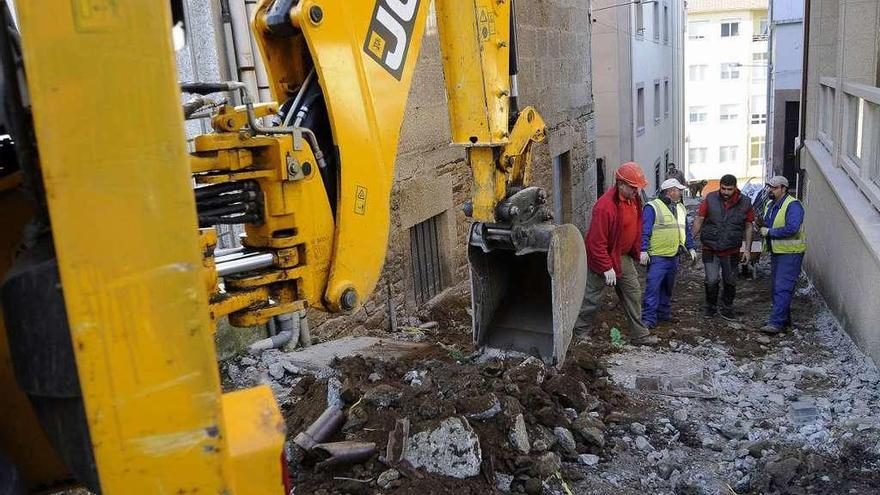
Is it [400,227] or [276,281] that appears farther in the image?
[400,227]

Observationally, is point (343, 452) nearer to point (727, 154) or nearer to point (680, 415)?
point (680, 415)

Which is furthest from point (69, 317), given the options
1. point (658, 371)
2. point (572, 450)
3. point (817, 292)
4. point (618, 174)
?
point (817, 292)

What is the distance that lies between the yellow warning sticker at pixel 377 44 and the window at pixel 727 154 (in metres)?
55.5

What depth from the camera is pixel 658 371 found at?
6.56 metres

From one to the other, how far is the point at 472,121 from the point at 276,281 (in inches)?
72.1

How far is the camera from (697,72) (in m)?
51.5

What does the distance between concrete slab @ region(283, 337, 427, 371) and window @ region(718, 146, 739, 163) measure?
5240cm

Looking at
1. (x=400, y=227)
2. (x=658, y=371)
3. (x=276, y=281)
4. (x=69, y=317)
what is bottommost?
(x=658, y=371)

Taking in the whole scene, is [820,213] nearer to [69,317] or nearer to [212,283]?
[212,283]

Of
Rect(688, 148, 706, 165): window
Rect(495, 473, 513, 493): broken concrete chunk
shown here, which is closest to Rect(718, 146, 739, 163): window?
Rect(688, 148, 706, 165): window

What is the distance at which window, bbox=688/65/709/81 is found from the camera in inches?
2015

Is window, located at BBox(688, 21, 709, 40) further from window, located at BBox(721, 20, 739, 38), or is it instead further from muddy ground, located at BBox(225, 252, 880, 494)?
muddy ground, located at BBox(225, 252, 880, 494)

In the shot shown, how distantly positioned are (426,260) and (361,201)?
5.90 meters

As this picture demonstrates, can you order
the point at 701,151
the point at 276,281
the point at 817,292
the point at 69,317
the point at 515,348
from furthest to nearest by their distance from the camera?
1. the point at 701,151
2. the point at 817,292
3. the point at 515,348
4. the point at 276,281
5. the point at 69,317
